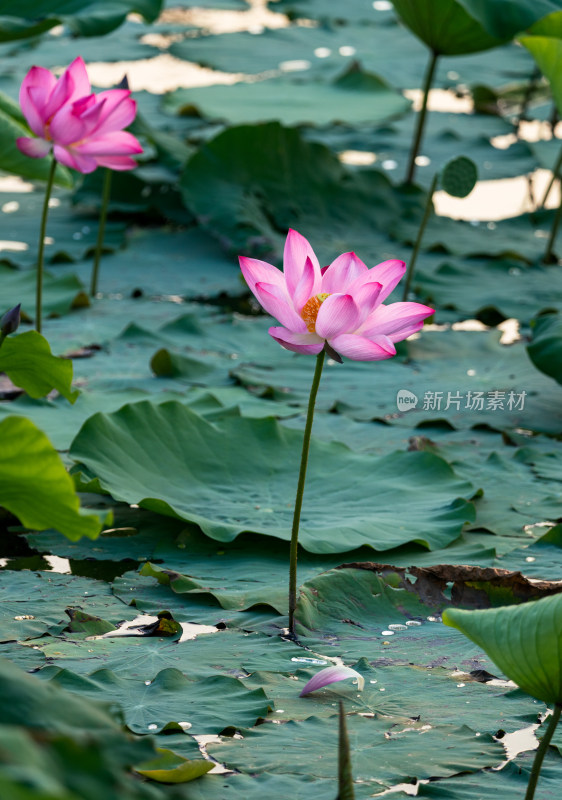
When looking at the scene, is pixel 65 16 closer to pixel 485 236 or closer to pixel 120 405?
pixel 485 236

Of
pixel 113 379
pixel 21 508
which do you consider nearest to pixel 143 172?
pixel 113 379

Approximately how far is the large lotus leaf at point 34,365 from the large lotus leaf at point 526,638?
0.74 meters

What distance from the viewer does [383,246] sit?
3.66 metres

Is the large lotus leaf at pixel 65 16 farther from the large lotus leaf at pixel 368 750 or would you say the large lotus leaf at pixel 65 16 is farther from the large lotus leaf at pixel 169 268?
the large lotus leaf at pixel 368 750

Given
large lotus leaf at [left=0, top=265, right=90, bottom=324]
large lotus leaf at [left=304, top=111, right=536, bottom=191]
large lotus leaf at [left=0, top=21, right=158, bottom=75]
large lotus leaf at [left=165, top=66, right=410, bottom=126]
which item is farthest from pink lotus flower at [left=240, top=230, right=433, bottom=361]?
large lotus leaf at [left=0, top=21, right=158, bottom=75]

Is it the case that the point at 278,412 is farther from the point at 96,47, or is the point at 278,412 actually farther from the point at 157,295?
the point at 96,47

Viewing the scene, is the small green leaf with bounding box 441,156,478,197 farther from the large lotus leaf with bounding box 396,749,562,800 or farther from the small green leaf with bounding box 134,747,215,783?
the small green leaf with bounding box 134,747,215,783

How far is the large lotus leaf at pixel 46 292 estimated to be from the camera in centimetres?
302

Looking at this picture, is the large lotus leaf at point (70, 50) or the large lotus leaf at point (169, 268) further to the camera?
the large lotus leaf at point (70, 50)

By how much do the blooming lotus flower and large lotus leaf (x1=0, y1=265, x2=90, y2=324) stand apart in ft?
5.87

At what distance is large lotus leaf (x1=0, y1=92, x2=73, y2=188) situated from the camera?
2865 millimetres

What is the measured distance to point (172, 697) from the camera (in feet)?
4.54

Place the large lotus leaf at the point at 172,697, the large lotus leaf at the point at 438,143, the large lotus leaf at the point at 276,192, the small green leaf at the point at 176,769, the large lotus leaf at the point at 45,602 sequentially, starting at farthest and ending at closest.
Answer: the large lotus leaf at the point at 438,143
the large lotus leaf at the point at 276,192
the large lotus leaf at the point at 45,602
the large lotus leaf at the point at 172,697
the small green leaf at the point at 176,769

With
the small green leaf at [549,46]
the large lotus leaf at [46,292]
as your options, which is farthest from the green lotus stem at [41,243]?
the small green leaf at [549,46]
